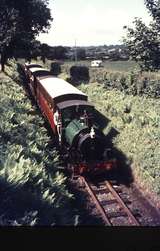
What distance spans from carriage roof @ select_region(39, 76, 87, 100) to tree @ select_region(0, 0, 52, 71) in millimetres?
5584

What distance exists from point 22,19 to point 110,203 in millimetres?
5942

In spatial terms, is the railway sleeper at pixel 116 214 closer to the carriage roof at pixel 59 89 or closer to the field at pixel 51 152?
the field at pixel 51 152

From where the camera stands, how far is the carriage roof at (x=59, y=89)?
1653 cm

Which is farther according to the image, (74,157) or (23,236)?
(74,157)

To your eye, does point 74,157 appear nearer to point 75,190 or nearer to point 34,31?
point 75,190

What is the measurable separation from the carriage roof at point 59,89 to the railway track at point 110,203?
3.78 m

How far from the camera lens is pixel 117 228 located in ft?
20.7

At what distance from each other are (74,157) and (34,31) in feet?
19.0

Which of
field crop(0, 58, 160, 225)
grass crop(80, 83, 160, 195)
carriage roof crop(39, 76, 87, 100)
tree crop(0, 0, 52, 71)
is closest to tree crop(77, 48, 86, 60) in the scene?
tree crop(0, 0, 52, 71)

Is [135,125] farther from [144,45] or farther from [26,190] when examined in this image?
[26,190]

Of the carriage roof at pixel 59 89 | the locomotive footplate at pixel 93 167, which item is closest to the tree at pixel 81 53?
the locomotive footplate at pixel 93 167

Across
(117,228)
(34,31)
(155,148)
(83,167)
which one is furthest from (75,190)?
(117,228)

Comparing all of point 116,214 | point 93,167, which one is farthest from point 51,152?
point 116,214

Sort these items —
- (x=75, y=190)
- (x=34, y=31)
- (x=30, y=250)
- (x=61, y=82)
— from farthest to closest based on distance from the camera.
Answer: (x=61, y=82), (x=75, y=190), (x=34, y=31), (x=30, y=250)
